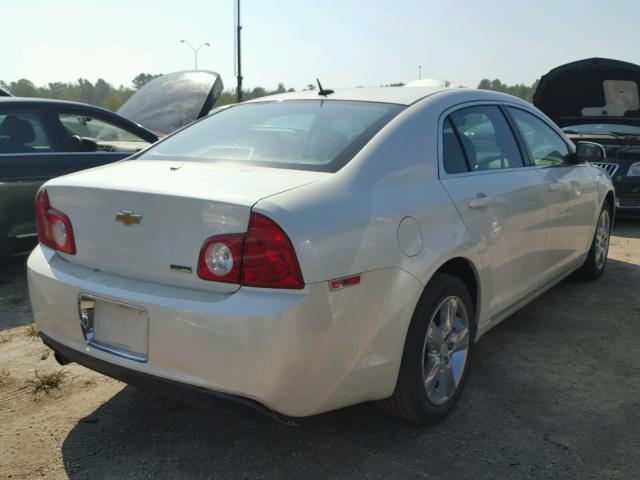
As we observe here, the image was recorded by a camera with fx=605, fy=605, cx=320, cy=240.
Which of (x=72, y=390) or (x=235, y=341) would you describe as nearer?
(x=235, y=341)

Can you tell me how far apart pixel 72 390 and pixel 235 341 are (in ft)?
5.10

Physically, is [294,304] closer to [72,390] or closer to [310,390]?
[310,390]

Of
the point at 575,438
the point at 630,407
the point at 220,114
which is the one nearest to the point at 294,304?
the point at 575,438

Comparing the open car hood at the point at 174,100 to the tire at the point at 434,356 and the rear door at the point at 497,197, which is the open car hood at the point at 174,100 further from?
the tire at the point at 434,356

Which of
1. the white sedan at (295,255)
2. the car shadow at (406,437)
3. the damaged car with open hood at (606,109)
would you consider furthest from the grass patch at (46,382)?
the damaged car with open hood at (606,109)

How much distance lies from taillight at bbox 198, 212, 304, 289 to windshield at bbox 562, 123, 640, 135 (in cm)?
784

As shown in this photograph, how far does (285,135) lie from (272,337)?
122 cm

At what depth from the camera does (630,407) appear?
3.06 metres

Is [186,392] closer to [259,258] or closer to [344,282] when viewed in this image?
[259,258]

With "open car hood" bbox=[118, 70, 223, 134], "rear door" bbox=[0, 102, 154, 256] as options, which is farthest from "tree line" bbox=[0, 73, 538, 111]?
"rear door" bbox=[0, 102, 154, 256]

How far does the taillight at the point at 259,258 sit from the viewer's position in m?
2.11

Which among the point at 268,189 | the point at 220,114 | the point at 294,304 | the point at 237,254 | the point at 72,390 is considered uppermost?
the point at 220,114

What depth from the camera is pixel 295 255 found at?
211cm

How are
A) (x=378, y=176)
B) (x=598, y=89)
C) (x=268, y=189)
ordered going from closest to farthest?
(x=268, y=189)
(x=378, y=176)
(x=598, y=89)
